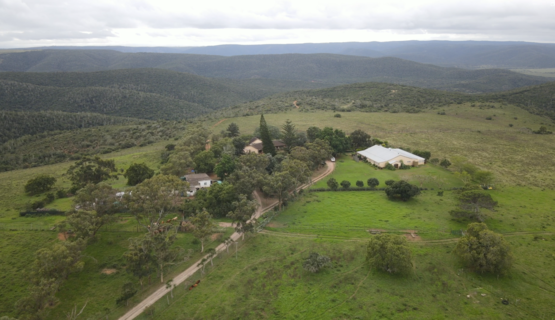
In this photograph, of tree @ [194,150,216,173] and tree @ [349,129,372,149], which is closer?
tree @ [194,150,216,173]

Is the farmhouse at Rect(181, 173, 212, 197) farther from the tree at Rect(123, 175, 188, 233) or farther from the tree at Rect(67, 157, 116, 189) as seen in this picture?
the tree at Rect(67, 157, 116, 189)

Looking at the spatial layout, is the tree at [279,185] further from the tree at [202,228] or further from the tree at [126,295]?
the tree at [126,295]

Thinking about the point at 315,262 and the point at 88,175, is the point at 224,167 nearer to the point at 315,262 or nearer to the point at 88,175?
the point at 88,175

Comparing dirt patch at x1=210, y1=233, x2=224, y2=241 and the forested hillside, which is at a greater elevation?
the forested hillside

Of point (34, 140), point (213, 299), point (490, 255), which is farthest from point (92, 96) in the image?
point (490, 255)

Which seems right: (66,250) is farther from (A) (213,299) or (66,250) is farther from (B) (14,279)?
(A) (213,299)

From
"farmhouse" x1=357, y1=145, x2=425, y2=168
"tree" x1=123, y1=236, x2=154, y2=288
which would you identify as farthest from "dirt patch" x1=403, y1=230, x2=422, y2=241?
"tree" x1=123, y1=236, x2=154, y2=288

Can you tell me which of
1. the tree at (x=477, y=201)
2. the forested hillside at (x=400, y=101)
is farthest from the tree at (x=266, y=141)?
the forested hillside at (x=400, y=101)
